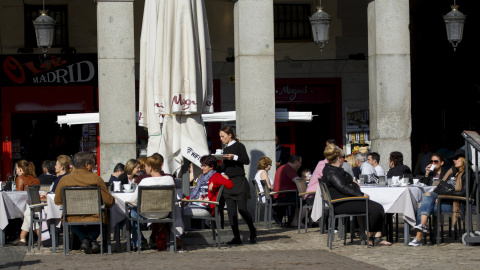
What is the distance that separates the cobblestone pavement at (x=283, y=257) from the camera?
10547 millimetres

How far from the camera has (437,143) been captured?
23453 millimetres

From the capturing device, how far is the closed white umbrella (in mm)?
14242

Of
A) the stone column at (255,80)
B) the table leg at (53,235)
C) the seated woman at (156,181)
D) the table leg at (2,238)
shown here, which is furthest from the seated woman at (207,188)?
the stone column at (255,80)

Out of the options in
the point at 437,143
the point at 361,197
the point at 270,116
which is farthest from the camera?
the point at 437,143

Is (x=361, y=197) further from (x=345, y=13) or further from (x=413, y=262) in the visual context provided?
(x=345, y=13)

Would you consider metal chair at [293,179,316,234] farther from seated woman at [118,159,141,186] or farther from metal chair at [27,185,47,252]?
metal chair at [27,185,47,252]

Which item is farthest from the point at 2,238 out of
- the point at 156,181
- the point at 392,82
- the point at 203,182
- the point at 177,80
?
the point at 392,82

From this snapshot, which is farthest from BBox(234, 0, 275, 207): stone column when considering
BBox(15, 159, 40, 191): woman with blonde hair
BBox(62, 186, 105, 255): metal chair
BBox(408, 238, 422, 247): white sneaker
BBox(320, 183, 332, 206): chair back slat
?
BBox(62, 186, 105, 255): metal chair

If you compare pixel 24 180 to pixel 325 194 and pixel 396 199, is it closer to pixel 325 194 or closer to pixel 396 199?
pixel 325 194

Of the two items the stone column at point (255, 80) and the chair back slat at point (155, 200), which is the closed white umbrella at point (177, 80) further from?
the stone column at point (255, 80)

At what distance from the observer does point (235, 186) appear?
43.7 feet

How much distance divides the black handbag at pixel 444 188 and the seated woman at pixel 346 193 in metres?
0.83

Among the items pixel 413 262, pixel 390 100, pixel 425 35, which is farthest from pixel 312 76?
pixel 413 262

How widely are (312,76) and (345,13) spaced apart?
5.64 ft
